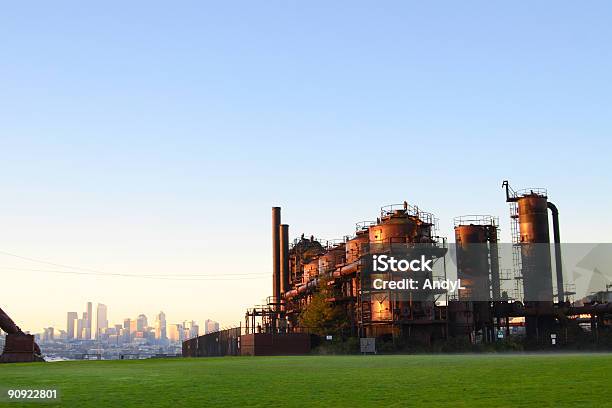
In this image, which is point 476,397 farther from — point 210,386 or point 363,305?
point 363,305

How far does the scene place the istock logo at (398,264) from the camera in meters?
60.4

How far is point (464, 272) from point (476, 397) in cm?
5554

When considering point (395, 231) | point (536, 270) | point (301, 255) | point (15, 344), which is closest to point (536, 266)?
point (536, 270)

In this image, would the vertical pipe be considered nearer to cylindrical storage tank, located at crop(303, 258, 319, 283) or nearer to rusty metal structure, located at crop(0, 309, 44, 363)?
cylindrical storage tank, located at crop(303, 258, 319, 283)

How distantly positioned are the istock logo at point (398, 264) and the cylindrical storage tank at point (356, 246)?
3.63 meters

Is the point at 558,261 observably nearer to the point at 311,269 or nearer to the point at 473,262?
the point at 473,262

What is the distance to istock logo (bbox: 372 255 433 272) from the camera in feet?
198

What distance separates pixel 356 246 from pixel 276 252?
25.6 m

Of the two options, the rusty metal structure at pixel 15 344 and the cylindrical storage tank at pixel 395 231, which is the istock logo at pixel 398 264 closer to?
the cylindrical storage tank at pixel 395 231

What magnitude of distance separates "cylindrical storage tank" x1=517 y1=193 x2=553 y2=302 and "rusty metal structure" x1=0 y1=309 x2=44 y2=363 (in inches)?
1872

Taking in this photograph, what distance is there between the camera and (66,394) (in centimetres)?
1437

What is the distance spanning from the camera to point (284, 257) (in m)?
90.7

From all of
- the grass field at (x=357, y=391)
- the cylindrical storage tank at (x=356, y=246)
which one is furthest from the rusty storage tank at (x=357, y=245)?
the grass field at (x=357, y=391)

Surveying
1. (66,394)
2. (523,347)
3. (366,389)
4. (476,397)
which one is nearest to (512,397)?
(476,397)
